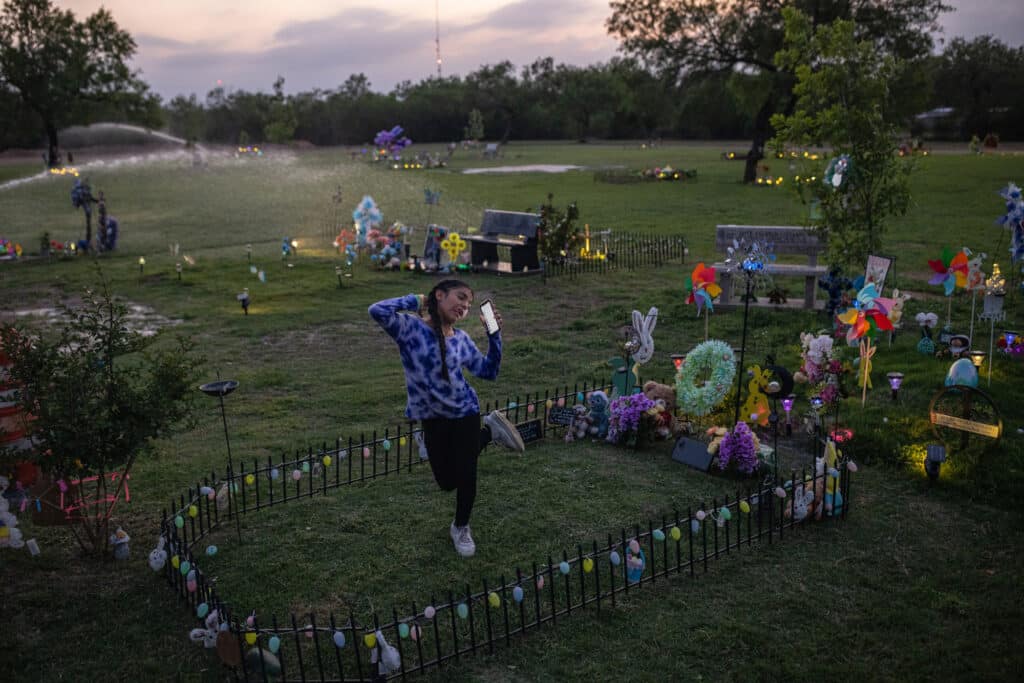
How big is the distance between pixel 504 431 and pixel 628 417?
57.2 inches

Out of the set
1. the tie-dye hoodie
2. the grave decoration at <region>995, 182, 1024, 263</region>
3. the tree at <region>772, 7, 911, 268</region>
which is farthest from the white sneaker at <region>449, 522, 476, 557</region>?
the tree at <region>772, 7, 911, 268</region>

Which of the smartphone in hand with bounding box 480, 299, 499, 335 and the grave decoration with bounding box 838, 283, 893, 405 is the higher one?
the smartphone in hand with bounding box 480, 299, 499, 335

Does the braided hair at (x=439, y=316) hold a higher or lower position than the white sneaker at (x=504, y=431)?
higher

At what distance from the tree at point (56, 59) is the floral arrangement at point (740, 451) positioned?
4722 cm

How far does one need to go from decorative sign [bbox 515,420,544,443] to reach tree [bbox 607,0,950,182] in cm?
3302

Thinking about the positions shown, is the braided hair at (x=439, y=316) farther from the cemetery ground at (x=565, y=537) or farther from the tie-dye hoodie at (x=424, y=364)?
the cemetery ground at (x=565, y=537)

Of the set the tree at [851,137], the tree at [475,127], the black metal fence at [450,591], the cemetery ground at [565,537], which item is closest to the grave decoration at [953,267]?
the cemetery ground at [565,537]

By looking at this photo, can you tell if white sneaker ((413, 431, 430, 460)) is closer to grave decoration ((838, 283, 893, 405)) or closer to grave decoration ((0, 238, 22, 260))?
grave decoration ((838, 283, 893, 405))

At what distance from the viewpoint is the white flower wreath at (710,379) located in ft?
29.7

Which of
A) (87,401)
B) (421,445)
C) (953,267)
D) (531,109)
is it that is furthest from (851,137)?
(531,109)

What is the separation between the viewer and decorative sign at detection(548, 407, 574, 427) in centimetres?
977

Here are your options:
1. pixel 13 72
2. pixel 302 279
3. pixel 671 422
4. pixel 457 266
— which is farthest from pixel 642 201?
pixel 13 72

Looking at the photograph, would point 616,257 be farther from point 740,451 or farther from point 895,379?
point 740,451

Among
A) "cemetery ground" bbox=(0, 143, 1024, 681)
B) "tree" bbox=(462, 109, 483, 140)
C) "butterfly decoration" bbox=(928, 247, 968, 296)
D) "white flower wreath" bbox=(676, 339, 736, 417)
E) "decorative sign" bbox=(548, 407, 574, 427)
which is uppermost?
"tree" bbox=(462, 109, 483, 140)
